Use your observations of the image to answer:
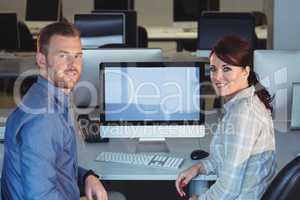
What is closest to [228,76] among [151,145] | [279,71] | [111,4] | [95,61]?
[151,145]

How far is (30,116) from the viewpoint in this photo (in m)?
2.00

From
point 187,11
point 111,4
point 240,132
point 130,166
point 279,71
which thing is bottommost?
point 130,166

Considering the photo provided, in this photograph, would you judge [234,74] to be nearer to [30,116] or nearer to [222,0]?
[30,116]

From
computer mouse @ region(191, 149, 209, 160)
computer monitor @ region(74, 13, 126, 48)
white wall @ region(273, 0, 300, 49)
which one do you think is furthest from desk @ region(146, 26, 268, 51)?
computer mouse @ region(191, 149, 209, 160)

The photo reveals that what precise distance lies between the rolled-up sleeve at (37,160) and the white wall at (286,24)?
3523mm

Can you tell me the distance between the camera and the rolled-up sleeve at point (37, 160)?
1.96m

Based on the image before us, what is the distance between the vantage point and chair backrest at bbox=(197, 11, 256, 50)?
17.8 ft

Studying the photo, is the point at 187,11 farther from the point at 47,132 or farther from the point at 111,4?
the point at 47,132

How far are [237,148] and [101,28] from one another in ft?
12.4

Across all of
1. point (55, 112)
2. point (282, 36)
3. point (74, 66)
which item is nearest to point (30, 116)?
point (55, 112)

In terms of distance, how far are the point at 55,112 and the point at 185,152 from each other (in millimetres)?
1145

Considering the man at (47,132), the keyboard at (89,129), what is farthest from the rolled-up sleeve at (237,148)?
the keyboard at (89,129)

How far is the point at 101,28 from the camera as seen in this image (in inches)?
231

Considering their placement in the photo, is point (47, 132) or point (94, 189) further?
point (94, 189)
